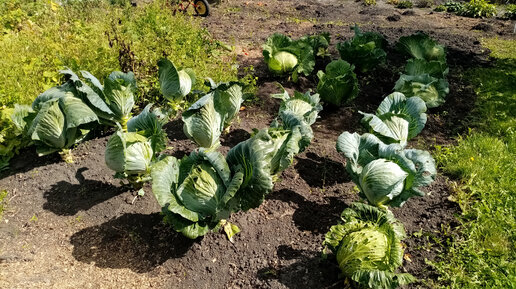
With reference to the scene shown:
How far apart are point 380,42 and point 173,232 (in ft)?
17.0

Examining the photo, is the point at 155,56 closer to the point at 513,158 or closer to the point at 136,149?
the point at 136,149

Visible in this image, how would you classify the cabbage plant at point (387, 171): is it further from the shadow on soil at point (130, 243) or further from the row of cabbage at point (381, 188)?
the shadow on soil at point (130, 243)

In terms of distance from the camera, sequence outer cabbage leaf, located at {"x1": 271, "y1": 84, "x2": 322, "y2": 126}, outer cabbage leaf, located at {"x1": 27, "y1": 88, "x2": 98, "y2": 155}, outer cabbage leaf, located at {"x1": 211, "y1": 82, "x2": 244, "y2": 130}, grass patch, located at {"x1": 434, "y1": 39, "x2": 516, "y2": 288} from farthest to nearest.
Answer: outer cabbage leaf, located at {"x1": 271, "y1": 84, "x2": 322, "y2": 126}
outer cabbage leaf, located at {"x1": 211, "y1": 82, "x2": 244, "y2": 130}
outer cabbage leaf, located at {"x1": 27, "y1": 88, "x2": 98, "y2": 155}
grass patch, located at {"x1": 434, "y1": 39, "x2": 516, "y2": 288}

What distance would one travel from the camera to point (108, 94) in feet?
14.1

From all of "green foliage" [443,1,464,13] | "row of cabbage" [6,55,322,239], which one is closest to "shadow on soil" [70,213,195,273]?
"row of cabbage" [6,55,322,239]

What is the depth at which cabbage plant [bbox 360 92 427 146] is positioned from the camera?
4.15 m

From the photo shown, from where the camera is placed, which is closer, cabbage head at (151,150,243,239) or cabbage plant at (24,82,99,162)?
cabbage head at (151,150,243,239)

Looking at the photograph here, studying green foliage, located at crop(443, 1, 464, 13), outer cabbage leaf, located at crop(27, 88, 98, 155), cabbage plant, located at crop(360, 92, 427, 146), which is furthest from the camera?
green foliage, located at crop(443, 1, 464, 13)

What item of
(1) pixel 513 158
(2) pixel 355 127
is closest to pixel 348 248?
(2) pixel 355 127

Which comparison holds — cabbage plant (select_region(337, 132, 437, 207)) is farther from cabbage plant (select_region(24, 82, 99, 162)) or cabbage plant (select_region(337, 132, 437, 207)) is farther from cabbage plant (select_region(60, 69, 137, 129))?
cabbage plant (select_region(24, 82, 99, 162))

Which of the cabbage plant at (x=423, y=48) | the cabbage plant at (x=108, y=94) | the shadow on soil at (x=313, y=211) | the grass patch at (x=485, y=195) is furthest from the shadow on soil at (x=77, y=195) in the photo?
the cabbage plant at (x=423, y=48)

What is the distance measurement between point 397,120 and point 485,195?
1.31 m

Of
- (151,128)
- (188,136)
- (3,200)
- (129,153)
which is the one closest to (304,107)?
(188,136)

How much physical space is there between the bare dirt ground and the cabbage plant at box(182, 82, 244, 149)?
1.87ft
